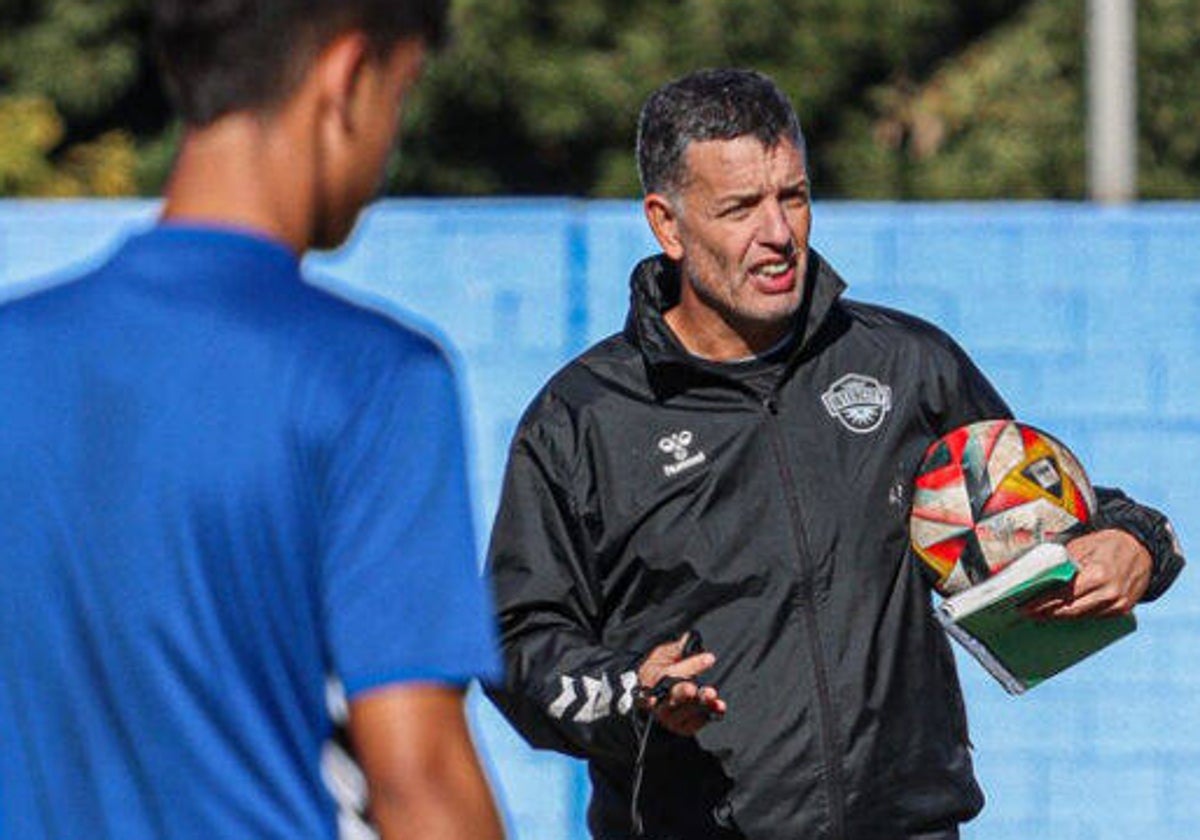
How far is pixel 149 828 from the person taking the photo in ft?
7.66

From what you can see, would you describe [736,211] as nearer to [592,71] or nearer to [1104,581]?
[1104,581]

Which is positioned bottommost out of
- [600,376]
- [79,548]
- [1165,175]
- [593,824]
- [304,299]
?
[1165,175]

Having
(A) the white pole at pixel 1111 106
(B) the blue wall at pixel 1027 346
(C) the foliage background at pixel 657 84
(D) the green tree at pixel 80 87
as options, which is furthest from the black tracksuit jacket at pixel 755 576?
(D) the green tree at pixel 80 87

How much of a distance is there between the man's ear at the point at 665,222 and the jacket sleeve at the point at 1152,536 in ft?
2.71

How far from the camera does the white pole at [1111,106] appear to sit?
33.4 ft

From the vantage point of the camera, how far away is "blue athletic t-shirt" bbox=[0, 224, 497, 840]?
2.26 metres

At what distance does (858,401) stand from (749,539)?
11.5 inches

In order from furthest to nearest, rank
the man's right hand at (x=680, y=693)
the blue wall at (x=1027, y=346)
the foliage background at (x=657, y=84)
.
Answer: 1. the foliage background at (x=657, y=84)
2. the blue wall at (x=1027, y=346)
3. the man's right hand at (x=680, y=693)

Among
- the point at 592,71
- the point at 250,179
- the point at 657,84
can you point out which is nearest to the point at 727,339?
the point at 250,179

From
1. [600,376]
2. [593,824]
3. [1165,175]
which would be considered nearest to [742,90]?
[600,376]

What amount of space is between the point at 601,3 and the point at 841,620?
39.9 ft

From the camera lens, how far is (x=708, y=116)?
15.0ft

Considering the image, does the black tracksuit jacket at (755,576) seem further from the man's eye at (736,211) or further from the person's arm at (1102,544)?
the man's eye at (736,211)

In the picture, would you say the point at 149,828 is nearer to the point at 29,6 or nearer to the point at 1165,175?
the point at 1165,175
